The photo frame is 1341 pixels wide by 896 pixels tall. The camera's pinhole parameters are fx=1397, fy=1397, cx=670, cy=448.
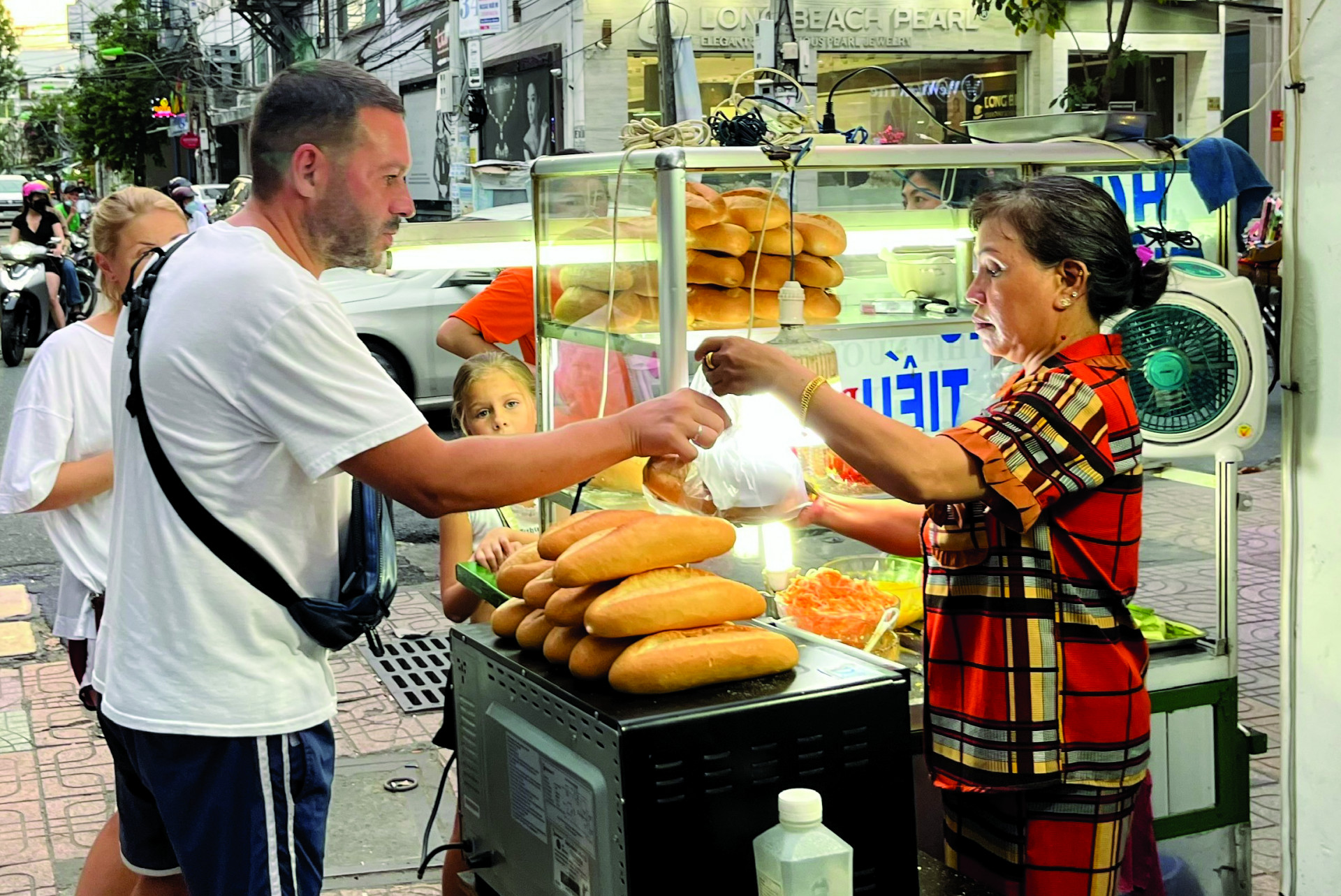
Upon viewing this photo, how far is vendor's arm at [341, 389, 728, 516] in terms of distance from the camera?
2.25 metres

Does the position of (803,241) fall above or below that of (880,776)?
above

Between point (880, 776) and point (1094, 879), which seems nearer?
point (880, 776)

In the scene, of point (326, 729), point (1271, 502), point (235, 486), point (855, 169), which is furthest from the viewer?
point (1271, 502)

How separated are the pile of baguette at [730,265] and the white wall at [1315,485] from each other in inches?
40.3

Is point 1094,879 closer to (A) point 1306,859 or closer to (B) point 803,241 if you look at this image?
(A) point 1306,859

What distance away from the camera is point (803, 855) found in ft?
6.32

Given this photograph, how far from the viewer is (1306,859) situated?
10.4 feet

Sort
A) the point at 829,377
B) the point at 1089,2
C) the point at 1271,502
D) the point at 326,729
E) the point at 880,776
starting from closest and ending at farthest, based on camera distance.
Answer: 1. the point at 880,776
2. the point at 326,729
3. the point at 829,377
4. the point at 1271,502
5. the point at 1089,2

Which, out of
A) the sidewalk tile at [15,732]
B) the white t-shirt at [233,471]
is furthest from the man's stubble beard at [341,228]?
the sidewalk tile at [15,732]

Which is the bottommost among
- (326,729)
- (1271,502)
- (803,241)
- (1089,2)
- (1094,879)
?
(1271,502)

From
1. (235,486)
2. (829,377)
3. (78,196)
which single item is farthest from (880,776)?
(78,196)

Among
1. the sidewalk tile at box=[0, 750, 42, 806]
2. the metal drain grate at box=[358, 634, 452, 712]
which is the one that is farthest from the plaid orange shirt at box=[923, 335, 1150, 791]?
the sidewalk tile at box=[0, 750, 42, 806]

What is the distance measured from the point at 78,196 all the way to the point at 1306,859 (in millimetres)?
38779

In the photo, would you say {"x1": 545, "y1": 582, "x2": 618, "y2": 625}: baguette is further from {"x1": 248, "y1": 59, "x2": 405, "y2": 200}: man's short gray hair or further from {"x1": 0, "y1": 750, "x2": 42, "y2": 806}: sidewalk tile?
{"x1": 0, "y1": 750, "x2": 42, "y2": 806}: sidewalk tile
